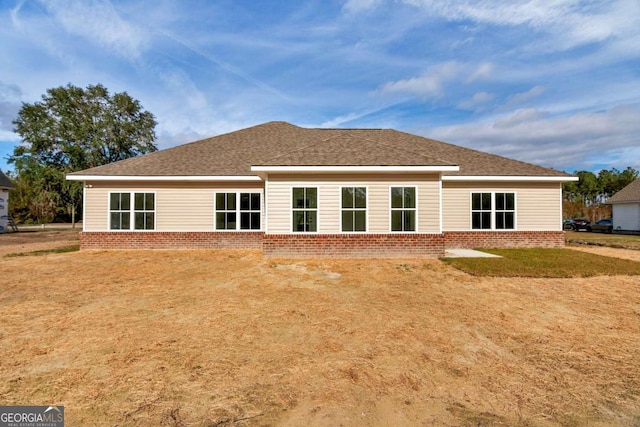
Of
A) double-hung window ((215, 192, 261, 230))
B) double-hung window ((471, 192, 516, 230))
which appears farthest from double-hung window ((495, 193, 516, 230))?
double-hung window ((215, 192, 261, 230))

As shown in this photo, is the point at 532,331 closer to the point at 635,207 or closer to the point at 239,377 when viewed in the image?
the point at 239,377

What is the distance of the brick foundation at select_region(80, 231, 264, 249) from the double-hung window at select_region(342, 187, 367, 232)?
4.59 meters

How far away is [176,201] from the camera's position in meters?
14.2

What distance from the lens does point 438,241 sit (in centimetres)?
1173

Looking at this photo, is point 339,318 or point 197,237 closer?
point 339,318

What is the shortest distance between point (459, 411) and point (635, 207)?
118ft

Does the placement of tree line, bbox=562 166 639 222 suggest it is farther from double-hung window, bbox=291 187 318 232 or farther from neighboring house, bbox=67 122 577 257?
double-hung window, bbox=291 187 318 232

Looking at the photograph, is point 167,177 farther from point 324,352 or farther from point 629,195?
point 629,195

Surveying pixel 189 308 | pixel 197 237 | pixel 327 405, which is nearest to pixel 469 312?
pixel 327 405

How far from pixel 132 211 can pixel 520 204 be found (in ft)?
59.0

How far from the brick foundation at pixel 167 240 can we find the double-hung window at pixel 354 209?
4.59m

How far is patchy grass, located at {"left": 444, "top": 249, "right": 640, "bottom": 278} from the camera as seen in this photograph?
29.4ft

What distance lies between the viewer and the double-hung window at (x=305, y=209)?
11.9 m

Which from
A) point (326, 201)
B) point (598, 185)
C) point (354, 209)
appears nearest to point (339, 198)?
point (326, 201)
